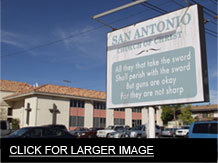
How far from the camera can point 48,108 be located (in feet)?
117

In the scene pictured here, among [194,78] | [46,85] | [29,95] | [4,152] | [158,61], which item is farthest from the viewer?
[46,85]

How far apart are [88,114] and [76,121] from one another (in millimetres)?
2545

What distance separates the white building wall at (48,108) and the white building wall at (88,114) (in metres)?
3.50

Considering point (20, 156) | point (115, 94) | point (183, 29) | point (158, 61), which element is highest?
point (183, 29)

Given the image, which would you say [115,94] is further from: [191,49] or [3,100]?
[3,100]

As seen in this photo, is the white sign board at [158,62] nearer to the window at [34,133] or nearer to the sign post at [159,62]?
the sign post at [159,62]

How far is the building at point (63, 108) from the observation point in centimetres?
3506

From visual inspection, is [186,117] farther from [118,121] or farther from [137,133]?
[137,133]

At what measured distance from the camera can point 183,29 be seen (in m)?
9.65

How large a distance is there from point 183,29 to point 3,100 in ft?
125

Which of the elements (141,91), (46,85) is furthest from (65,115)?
(141,91)

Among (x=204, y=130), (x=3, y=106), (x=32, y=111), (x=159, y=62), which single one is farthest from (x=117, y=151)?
(x=3, y=106)

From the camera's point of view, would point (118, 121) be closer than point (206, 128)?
No

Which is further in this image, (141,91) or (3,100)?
(3,100)
